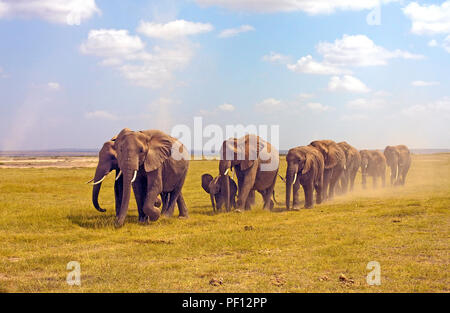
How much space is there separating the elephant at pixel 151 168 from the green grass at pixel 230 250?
82 centimetres

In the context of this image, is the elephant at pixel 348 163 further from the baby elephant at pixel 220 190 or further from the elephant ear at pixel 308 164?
the baby elephant at pixel 220 190

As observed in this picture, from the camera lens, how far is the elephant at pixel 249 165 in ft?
59.3

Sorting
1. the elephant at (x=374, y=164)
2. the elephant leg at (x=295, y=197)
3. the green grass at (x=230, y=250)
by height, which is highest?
the elephant at (x=374, y=164)

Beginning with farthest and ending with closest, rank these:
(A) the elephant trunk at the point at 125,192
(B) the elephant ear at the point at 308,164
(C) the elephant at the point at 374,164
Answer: (C) the elephant at the point at 374,164
(B) the elephant ear at the point at 308,164
(A) the elephant trunk at the point at 125,192

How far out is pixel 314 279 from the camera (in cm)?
843

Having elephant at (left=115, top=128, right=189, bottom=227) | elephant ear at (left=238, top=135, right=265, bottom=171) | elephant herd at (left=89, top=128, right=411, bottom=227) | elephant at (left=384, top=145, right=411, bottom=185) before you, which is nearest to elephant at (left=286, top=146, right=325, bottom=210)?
elephant herd at (left=89, top=128, right=411, bottom=227)

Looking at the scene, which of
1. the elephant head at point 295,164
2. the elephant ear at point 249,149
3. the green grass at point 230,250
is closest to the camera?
the green grass at point 230,250

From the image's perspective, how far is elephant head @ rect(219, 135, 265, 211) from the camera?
58.8ft

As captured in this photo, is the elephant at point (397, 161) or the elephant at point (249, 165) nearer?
the elephant at point (249, 165)

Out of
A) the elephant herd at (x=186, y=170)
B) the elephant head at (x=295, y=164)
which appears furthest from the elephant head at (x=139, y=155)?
the elephant head at (x=295, y=164)

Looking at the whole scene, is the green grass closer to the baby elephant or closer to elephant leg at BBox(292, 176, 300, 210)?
elephant leg at BBox(292, 176, 300, 210)

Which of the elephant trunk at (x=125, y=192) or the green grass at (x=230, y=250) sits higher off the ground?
the elephant trunk at (x=125, y=192)

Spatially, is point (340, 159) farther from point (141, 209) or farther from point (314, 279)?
point (314, 279)
